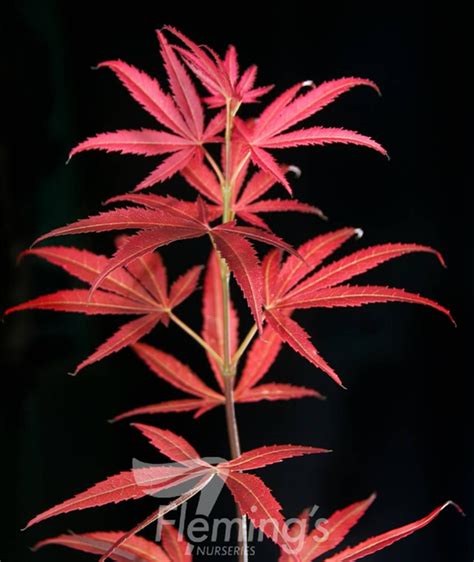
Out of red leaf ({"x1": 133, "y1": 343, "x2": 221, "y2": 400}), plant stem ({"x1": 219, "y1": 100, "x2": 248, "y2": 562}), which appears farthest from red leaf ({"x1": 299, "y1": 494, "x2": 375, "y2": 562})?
red leaf ({"x1": 133, "y1": 343, "x2": 221, "y2": 400})

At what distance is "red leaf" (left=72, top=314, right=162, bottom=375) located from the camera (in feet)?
2.17

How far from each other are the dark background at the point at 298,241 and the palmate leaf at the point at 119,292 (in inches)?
18.8

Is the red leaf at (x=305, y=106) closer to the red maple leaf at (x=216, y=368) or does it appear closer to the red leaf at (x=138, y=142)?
the red leaf at (x=138, y=142)

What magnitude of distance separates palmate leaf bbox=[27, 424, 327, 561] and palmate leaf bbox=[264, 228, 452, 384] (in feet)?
0.35

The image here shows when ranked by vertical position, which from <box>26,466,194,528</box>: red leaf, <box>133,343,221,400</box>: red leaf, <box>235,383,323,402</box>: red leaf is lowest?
<box>26,466,194,528</box>: red leaf

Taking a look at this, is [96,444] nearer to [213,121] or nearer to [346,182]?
[346,182]

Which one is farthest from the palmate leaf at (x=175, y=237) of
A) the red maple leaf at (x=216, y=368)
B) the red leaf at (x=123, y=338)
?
the red maple leaf at (x=216, y=368)

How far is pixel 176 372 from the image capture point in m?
0.85

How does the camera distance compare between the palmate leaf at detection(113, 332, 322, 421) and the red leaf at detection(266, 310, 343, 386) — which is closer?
the red leaf at detection(266, 310, 343, 386)

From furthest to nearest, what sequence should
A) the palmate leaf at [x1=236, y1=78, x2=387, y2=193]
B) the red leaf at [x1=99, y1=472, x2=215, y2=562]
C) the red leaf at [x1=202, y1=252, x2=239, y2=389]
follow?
the red leaf at [x1=202, y1=252, x2=239, y2=389] → the palmate leaf at [x1=236, y1=78, x2=387, y2=193] → the red leaf at [x1=99, y1=472, x2=215, y2=562]

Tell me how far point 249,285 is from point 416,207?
2.47 feet

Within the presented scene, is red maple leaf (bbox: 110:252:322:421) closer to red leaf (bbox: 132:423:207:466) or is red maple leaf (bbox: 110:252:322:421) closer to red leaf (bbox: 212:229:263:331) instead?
red leaf (bbox: 132:423:207:466)

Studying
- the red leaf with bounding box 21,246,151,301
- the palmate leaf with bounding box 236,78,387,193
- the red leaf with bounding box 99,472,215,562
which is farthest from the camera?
the red leaf with bounding box 21,246,151,301

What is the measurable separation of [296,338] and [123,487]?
0.64 feet
